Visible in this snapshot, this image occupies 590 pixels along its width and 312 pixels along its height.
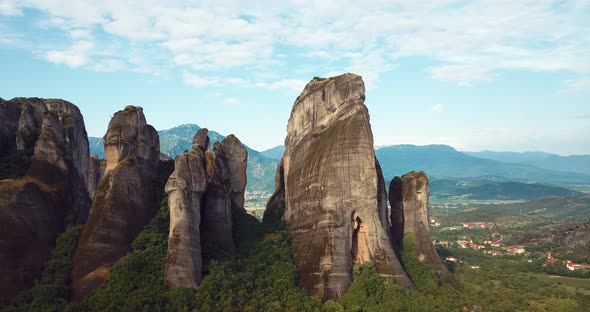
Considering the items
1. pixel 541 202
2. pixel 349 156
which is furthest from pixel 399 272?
pixel 541 202

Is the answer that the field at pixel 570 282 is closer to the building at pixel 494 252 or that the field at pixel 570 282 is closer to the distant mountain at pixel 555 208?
the building at pixel 494 252

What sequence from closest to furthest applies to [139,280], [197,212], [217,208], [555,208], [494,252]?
1. [139,280]
2. [197,212]
3. [217,208]
4. [494,252]
5. [555,208]

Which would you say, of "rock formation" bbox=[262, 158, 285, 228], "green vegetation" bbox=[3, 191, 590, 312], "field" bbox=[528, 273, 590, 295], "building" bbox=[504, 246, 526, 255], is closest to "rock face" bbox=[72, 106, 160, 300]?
"green vegetation" bbox=[3, 191, 590, 312]

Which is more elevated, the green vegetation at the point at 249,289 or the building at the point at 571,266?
the green vegetation at the point at 249,289

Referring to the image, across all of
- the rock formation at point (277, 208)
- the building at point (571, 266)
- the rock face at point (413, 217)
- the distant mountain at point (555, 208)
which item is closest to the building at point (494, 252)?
the building at point (571, 266)

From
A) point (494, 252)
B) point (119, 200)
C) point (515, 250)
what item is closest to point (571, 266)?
point (494, 252)

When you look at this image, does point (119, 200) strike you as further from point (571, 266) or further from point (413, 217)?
point (571, 266)
